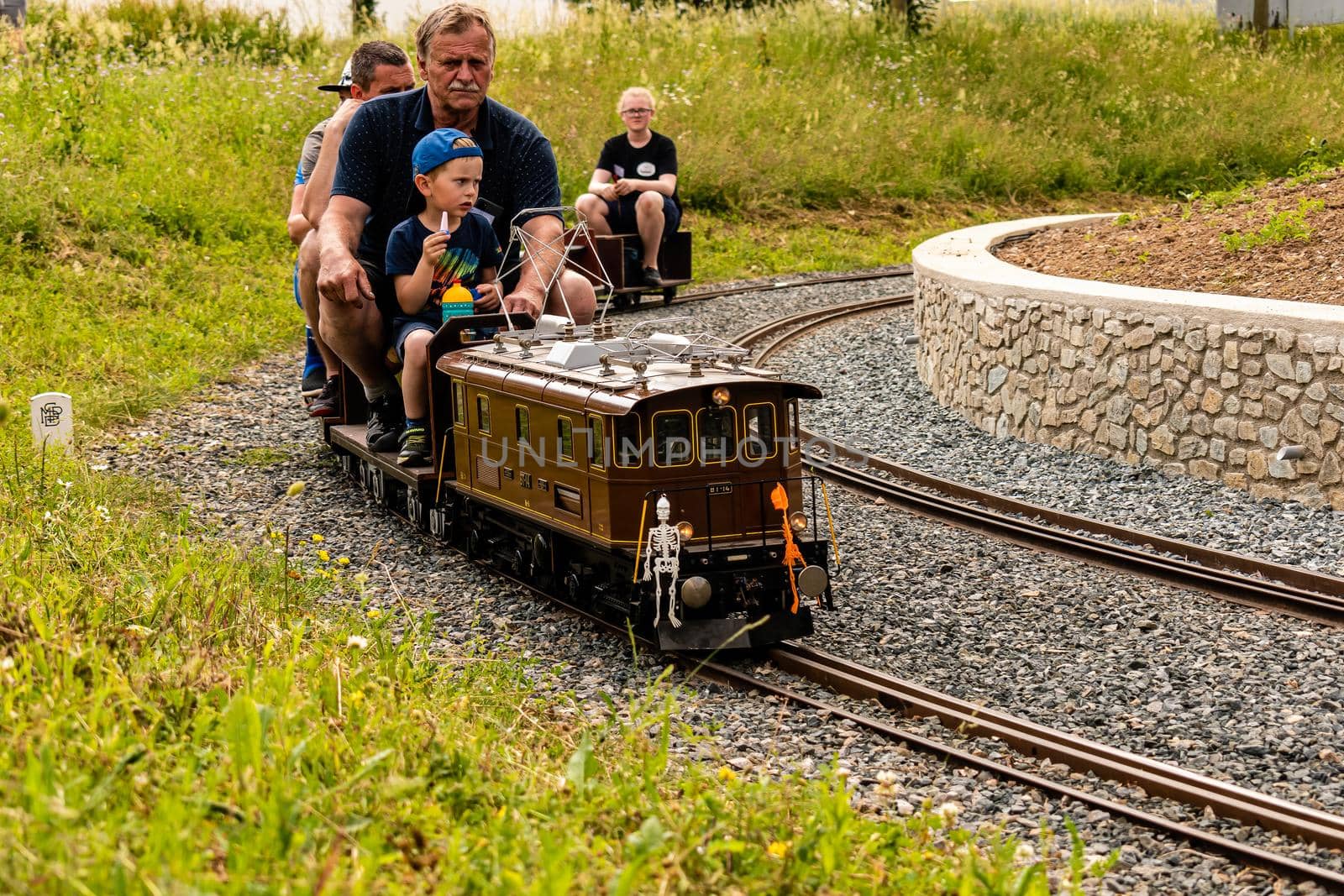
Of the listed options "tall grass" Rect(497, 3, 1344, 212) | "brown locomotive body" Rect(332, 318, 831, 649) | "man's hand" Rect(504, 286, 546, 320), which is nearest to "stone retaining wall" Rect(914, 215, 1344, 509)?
"brown locomotive body" Rect(332, 318, 831, 649)

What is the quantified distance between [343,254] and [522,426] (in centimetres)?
171

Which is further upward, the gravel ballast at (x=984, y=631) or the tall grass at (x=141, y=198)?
the tall grass at (x=141, y=198)

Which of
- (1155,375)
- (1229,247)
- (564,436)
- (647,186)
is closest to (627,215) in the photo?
(647,186)

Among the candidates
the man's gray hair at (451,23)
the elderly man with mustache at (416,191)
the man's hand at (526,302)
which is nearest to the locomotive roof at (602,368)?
the man's hand at (526,302)

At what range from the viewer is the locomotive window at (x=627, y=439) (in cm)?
802

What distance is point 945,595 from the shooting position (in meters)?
9.30

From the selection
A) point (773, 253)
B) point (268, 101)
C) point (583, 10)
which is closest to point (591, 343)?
point (773, 253)

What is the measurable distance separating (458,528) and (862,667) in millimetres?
3343

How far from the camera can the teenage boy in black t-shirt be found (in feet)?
64.1

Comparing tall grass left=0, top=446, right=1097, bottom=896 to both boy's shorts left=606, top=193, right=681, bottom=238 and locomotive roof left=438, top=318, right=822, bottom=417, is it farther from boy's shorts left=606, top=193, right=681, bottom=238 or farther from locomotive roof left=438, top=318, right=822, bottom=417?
boy's shorts left=606, top=193, right=681, bottom=238

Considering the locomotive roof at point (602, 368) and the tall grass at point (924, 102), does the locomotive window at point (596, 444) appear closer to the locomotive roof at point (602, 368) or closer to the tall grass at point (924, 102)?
the locomotive roof at point (602, 368)

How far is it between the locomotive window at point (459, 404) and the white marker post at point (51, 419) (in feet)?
10.6

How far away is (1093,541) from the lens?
10.2m

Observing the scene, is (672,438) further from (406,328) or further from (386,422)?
(386,422)
